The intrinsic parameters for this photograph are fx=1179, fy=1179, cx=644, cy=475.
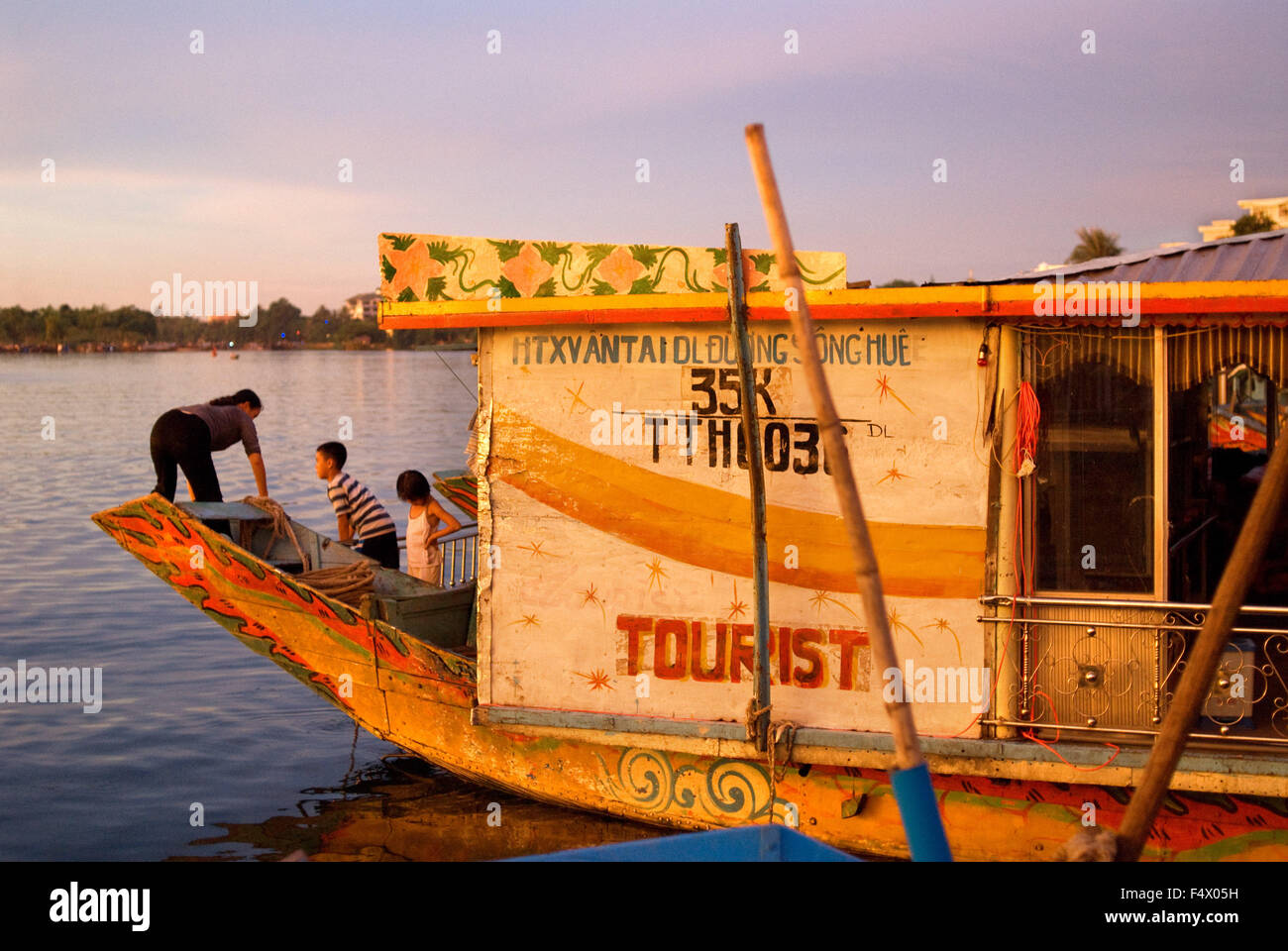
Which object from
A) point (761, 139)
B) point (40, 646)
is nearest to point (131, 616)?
point (40, 646)

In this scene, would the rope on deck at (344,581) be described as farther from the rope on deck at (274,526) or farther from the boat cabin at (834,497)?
the boat cabin at (834,497)

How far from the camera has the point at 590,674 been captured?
20.5ft

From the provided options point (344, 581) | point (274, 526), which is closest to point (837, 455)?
point (344, 581)

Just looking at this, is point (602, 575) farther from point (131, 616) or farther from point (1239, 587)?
point (131, 616)

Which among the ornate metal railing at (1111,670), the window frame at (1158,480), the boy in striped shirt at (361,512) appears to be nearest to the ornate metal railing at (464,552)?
the boy in striped shirt at (361,512)

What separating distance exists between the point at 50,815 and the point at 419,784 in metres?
2.58

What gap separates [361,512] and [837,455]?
6.62 meters

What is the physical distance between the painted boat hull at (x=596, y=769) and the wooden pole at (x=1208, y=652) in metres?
2.83

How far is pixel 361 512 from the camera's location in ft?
29.5

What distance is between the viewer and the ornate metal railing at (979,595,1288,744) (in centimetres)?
553

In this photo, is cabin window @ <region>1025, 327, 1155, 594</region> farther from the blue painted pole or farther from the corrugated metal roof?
the blue painted pole

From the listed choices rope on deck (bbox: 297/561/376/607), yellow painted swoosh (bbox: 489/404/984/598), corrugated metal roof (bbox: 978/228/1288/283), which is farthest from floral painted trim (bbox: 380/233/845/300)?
rope on deck (bbox: 297/561/376/607)
